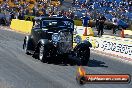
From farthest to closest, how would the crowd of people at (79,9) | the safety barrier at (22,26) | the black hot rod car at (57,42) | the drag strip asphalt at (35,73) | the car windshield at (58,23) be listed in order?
the crowd of people at (79,9), the safety barrier at (22,26), the car windshield at (58,23), the black hot rod car at (57,42), the drag strip asphalt at (35,73)

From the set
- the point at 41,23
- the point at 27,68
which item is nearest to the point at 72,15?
the point at 41,23

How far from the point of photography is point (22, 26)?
3591cm

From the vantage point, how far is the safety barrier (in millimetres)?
34372

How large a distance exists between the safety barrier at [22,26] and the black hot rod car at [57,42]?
17975 millimetres

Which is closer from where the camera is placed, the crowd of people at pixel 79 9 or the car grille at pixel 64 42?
the car grille at pixel 64 42

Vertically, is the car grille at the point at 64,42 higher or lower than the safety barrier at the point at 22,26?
higher

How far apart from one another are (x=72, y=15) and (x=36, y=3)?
25.7ft

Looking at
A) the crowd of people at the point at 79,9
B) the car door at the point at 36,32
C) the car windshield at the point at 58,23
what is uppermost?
the car windshield at the point at 58,23

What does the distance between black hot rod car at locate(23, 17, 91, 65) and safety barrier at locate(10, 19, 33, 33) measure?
1797cm

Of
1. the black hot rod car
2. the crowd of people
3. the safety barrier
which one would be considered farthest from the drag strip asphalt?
the crowd of people

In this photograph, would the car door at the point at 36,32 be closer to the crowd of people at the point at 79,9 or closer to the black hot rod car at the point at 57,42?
the black hot rod car at the point at 57,42

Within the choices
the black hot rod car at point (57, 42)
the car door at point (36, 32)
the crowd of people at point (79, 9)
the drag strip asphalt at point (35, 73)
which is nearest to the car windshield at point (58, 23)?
the black hot rod car at point (57, 42)

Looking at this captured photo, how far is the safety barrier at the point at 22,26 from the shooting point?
34.4 meters

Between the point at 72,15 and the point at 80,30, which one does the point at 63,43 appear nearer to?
the point at 80,30
